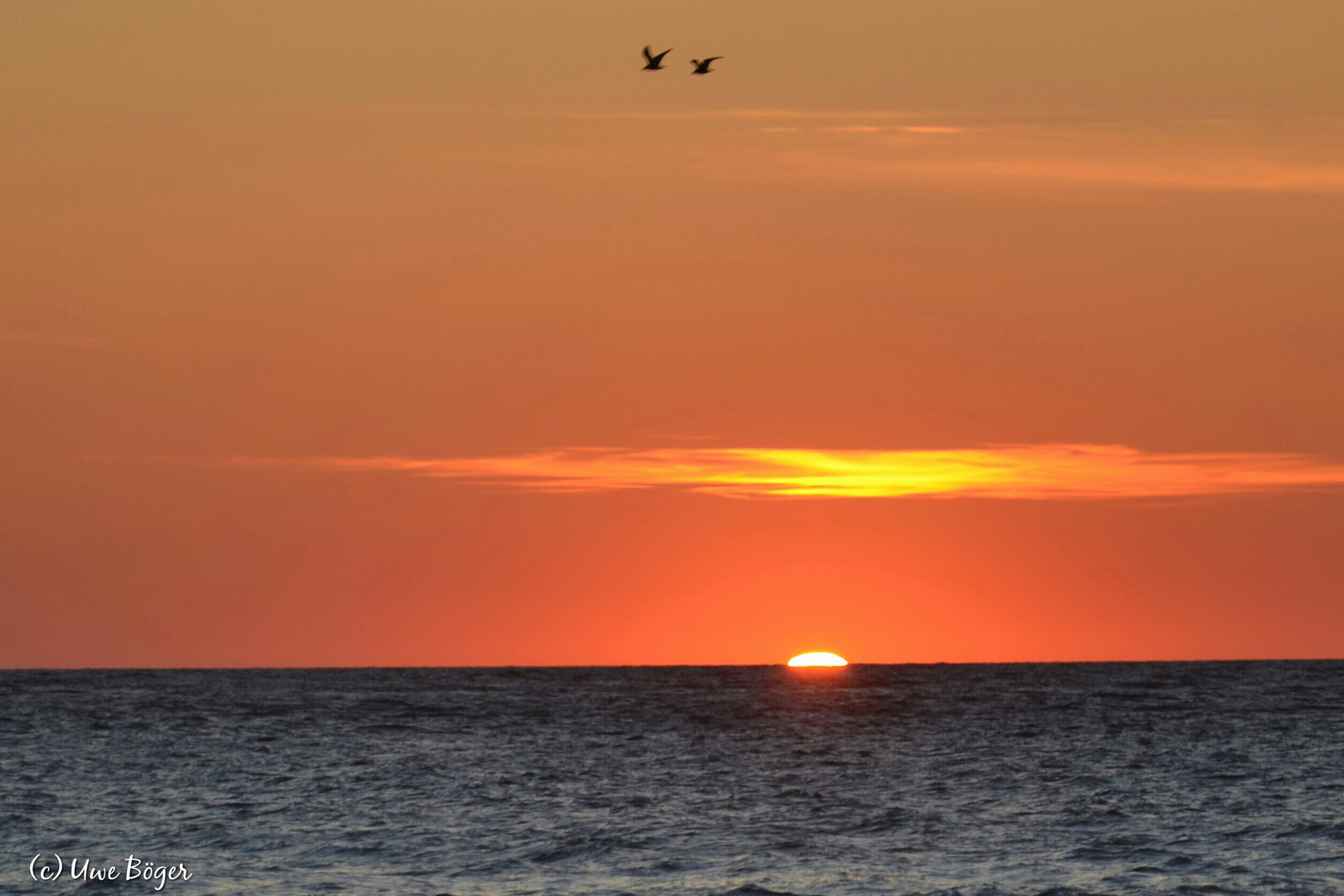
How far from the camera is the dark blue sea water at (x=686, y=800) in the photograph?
36.7 metres

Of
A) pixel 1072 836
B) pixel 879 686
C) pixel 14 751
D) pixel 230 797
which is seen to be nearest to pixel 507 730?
pixel 14 751

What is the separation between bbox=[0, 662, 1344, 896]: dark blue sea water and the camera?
3666 centimetres

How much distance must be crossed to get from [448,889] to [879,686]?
12715cm

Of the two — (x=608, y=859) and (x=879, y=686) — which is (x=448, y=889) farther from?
(x=879, y=686)

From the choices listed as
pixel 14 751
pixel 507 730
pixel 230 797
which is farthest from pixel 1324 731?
pixel 14 751

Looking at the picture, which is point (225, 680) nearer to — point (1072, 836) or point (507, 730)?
point (507, 730)

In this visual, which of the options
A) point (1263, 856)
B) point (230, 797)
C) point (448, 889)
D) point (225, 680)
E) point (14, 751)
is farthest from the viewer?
point (225, 680)

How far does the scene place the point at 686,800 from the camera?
51.1m

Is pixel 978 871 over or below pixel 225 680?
below

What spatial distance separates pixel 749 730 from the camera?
3346 inches

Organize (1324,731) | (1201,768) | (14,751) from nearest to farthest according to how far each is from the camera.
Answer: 1. (1201,768)
2. (14,751)
3. (1324,731)

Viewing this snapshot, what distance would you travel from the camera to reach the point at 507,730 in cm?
8444

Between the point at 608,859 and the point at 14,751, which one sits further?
the point at 14,751

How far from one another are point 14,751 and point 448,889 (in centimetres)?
3990
